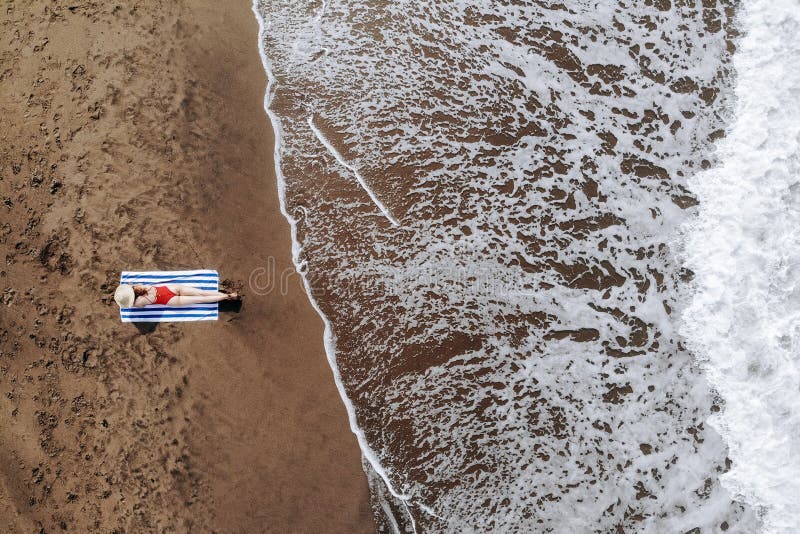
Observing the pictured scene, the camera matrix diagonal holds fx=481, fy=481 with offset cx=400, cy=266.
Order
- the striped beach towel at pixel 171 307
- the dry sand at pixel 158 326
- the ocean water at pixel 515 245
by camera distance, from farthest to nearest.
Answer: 1. the striped beach towel at pixel 171 307
2. the ocean water at pixel 515 245
3. the dry sand at pixel 158 326

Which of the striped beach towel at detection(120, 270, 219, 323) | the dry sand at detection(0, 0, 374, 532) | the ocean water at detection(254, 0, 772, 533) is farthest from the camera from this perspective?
the striped beach towel at detection(120, 270, 219, 323)

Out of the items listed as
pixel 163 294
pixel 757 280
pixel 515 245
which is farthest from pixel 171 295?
pixel 757 280

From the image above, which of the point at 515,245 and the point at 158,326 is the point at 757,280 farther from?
the point at 158,326

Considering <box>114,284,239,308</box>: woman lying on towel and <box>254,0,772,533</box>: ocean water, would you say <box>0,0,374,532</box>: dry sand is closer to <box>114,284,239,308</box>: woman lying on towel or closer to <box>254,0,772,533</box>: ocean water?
<box>114,284,239,308</box>: woman lying on towel

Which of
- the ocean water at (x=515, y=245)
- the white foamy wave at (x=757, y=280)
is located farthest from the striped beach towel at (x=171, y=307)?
the white foamy wave at (x=757, y=280)

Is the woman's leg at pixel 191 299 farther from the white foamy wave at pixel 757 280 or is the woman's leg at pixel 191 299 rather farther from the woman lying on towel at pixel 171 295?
the white foamy wave at pixel 757 280

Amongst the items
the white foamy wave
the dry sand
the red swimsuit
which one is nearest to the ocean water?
the white foamy wave

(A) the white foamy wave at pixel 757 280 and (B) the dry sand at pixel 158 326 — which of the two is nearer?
(B) the dry sand at pixel 158 326

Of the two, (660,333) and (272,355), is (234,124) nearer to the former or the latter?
(272,355)
